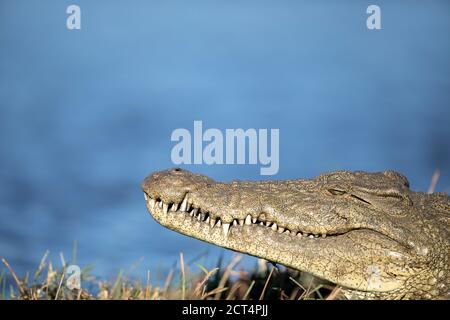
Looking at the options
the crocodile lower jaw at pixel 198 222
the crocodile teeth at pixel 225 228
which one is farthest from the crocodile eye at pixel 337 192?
the crocodile teeth at pixel 225 228

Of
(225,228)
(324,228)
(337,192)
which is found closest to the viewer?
(225,228)

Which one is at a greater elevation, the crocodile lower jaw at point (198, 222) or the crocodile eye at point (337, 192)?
the crocodile eye at point (337, 192)

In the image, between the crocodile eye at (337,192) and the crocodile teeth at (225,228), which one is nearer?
the crocodile teeth at (225,228)

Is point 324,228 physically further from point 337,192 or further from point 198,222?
point 198,222

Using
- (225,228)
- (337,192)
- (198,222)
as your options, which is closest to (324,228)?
(337,192)

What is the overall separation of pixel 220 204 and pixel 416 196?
6.70ft

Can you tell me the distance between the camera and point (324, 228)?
→ 517 centimetres

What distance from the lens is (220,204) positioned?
503 cm

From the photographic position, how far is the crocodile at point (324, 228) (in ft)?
16.5

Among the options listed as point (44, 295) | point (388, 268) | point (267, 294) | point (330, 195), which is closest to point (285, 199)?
point (330, 195)

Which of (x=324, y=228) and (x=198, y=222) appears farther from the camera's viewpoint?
(x=324, y=228)

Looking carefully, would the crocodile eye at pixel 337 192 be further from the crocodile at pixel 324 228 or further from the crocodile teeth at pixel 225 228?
the crocodile teeth at pixel 225 228

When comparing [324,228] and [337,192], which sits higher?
[337,192]
